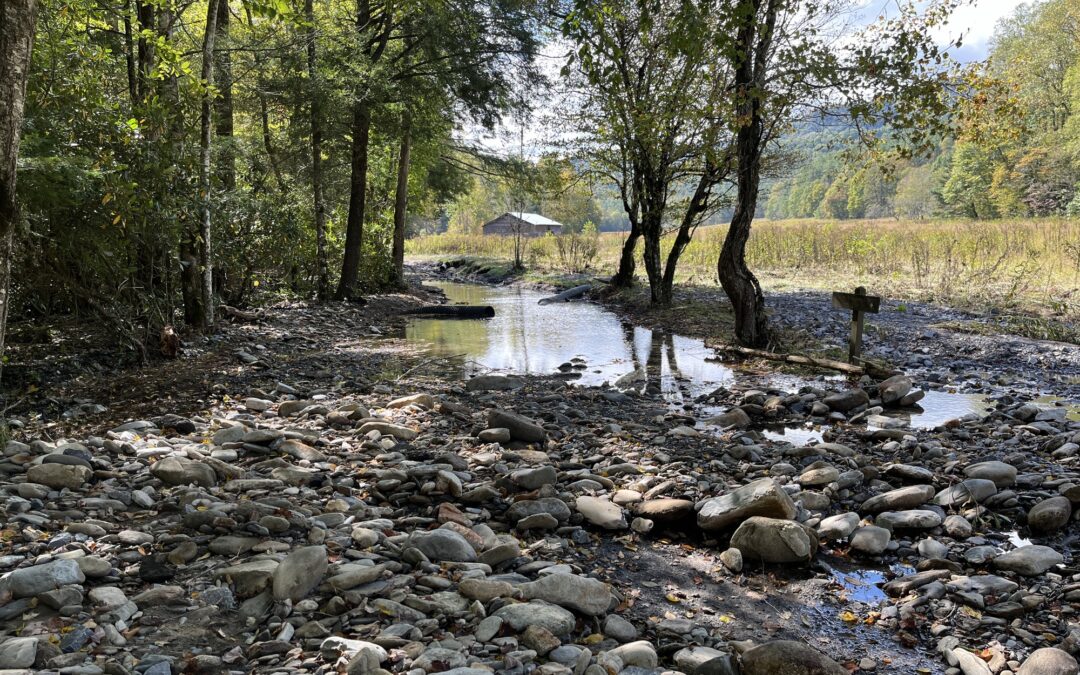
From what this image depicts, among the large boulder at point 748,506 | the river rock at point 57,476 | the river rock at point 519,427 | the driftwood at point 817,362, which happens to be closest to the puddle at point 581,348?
the driftwood at point 817,362

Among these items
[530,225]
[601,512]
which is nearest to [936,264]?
[601,512]

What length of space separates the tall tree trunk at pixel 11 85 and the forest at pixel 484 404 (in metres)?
0.02

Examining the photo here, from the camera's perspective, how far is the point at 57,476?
3928 mm

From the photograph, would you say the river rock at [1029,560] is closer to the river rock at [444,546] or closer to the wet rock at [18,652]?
the river rock at [444,546]

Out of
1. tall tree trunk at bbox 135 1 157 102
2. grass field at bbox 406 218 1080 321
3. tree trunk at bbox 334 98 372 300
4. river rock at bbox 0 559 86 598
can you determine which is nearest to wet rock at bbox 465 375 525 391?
tall tree trunk at bbox 135 1 157 102

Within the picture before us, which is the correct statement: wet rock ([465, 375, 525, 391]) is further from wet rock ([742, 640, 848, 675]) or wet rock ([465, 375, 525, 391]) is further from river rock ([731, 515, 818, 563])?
wet rock ([742, 640, 848, 675])

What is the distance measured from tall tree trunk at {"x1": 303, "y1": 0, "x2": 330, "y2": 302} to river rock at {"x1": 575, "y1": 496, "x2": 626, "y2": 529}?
10.9 m

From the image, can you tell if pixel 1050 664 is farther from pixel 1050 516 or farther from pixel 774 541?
pixel 1050 516

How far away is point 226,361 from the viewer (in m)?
8.22

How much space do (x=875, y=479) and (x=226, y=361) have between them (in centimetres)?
719

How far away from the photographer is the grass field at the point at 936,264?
13.4 meters

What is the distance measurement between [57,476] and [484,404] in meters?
3.88

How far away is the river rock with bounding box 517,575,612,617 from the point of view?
3.04 meters

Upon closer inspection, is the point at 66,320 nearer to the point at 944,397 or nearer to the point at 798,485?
the point at 798,485
